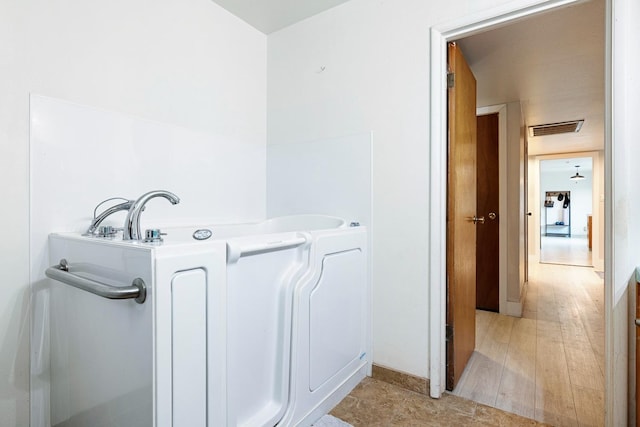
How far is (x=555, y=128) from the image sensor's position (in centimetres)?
450

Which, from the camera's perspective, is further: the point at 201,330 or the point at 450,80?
the point at 450,80

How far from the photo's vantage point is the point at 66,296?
117 cm

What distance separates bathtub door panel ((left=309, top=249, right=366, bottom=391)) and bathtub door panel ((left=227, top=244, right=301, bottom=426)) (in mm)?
171

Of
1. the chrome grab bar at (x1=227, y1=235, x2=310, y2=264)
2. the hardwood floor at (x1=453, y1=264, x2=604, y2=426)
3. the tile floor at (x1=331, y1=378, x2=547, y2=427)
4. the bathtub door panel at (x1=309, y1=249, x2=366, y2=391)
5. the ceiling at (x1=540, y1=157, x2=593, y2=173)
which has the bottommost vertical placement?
the hardwood floor at (x1=453, y1=264, x2=604, y2=426)

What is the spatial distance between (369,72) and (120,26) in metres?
1.29

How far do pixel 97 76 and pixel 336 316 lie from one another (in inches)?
61.9

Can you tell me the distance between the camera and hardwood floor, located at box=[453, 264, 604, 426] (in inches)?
61.2

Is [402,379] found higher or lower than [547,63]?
lower

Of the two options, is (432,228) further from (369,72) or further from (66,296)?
(66,296)

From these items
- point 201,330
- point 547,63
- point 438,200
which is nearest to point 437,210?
point 438,200

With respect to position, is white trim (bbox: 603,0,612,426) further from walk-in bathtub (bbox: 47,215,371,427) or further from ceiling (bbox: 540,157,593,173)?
ceiling (bbox: 540,157,593,173)

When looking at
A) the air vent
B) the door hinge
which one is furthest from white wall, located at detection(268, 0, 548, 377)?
the air vent

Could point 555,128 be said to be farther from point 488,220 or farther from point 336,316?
point 336,316

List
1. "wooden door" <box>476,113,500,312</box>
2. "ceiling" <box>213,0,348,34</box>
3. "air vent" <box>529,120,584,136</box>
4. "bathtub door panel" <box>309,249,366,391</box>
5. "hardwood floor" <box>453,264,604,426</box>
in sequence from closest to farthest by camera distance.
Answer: "bathtub door panel" <box>309,249,366,391</box> → "hardwood floor" <box>453,264,604,426</box> → "ceiling" <box>213,0,348,34</box> → "wooden door" <box>476,113,500,312</box> → "air vent" <box>529,120,584,136</box>
